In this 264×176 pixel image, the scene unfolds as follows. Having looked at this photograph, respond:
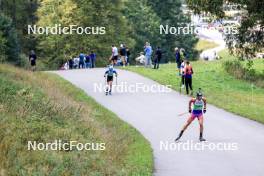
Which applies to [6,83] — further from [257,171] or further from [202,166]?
[257,171]

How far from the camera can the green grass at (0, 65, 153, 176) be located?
1408 cm

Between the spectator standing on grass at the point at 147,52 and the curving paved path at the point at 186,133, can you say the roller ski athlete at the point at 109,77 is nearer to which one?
the curving paved path at the point at 186,133

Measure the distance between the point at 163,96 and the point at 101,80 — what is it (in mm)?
6178

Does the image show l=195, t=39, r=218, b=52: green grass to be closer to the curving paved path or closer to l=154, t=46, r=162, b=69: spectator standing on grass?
l=154, t=46, r=162, b=69: spectator standing on grass

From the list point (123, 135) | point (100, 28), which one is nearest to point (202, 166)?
point (123, 135)

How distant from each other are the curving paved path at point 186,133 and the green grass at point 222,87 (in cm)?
99

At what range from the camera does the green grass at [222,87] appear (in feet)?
88.5

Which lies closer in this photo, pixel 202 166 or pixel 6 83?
pixel 202 166

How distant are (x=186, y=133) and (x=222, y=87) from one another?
43.5ft

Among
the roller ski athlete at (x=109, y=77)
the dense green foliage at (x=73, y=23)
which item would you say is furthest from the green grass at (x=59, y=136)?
the dense green foliage at (x=73, y=23)

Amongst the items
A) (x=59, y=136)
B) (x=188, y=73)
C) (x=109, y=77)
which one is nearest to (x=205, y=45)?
(x=188, y=73)

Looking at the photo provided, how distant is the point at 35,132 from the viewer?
55.0 feet

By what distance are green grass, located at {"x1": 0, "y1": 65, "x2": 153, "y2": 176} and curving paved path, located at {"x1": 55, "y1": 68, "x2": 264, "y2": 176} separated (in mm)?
728

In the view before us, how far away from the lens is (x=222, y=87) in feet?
111
